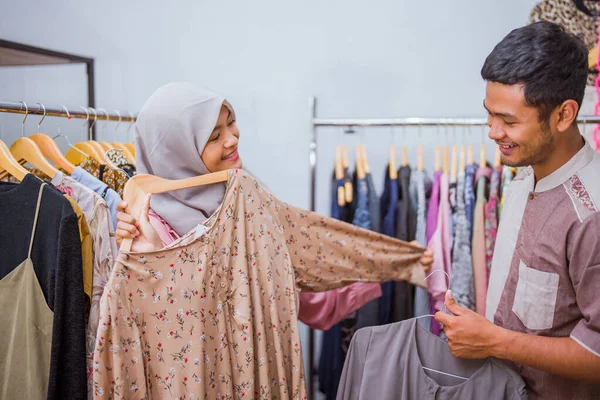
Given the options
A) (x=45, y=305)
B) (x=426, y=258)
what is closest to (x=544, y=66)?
(x=426, y=258)

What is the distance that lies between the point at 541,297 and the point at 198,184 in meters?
0.86

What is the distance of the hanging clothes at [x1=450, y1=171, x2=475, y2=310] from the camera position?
177 cm

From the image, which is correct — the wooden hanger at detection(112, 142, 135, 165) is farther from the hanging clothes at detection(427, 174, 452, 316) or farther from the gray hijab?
the hanging clothes at detection(427, 174, 452, 316)

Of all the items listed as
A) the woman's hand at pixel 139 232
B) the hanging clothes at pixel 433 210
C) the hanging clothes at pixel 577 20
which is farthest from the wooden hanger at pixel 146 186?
the hanging clothes at pixel 577 20

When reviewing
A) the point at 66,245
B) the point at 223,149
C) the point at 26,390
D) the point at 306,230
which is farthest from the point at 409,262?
the point at 26,390

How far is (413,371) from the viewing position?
1.15 metres

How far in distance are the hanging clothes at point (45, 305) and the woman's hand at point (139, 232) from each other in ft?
0.34

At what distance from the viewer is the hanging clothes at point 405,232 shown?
1.89 m

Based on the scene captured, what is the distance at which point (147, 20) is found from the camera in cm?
265

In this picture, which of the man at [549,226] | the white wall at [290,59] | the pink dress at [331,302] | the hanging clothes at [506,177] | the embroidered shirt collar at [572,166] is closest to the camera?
the man at [549,226]

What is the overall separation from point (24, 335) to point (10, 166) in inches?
17.5

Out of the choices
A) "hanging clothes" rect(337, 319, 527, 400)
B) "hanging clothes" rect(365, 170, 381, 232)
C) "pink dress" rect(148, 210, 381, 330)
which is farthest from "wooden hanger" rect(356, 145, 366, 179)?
"hanging clothes" rect(337, 319, 527, 400)

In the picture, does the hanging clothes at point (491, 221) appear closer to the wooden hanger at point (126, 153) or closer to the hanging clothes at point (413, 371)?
the hanging clothes at point (413, 371)

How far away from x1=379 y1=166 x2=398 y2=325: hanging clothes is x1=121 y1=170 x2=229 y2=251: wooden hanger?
0.91 meters
